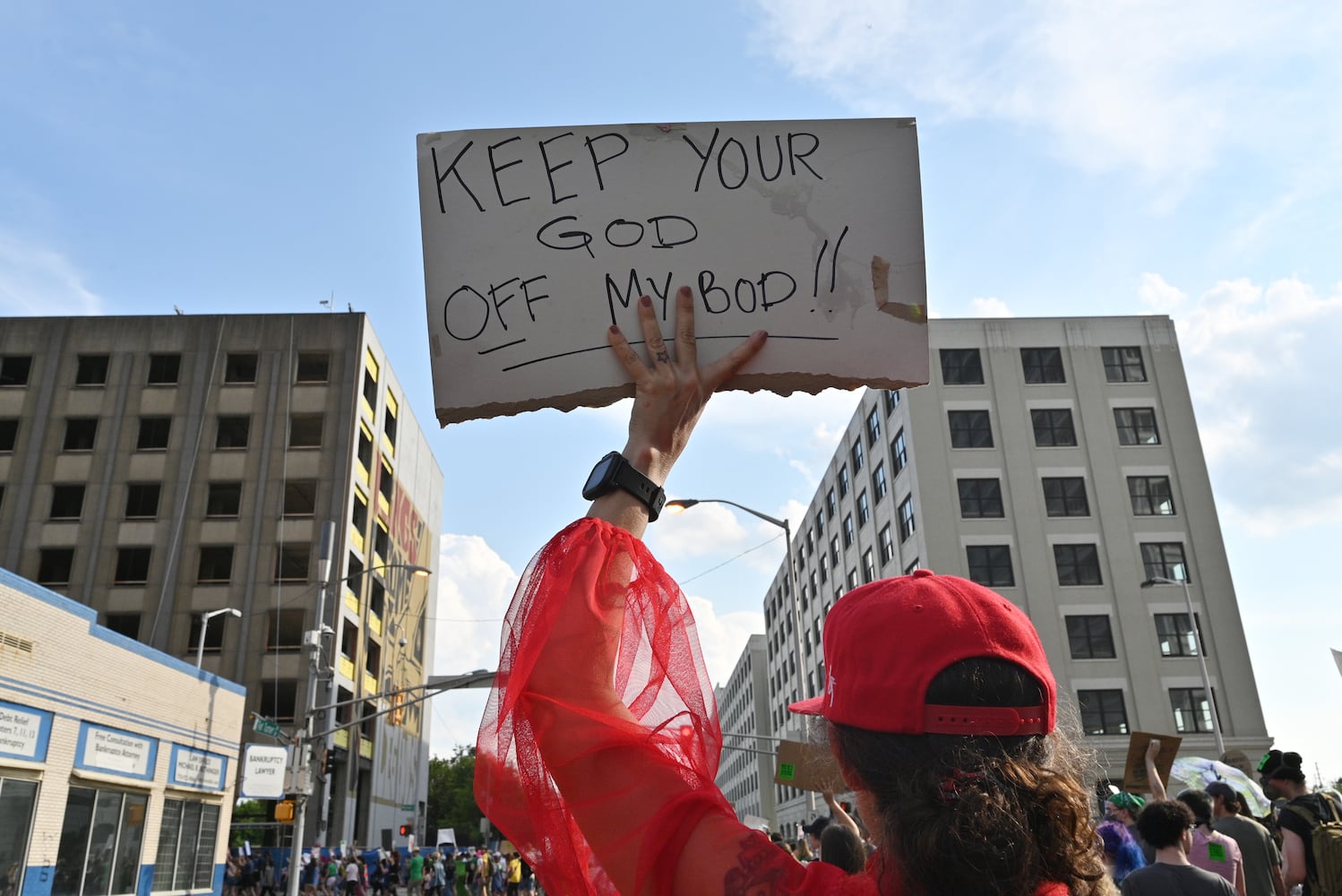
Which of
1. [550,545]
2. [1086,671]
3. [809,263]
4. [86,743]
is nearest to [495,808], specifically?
[550,545]

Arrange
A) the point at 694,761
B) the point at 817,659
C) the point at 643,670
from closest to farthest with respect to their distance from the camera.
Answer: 1. the point at 694,761
2. the point at 643,670
3. the point at 817,659

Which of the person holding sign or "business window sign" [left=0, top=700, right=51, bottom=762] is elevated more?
"business window sign" [left=0, top=700, right=51, bottom=762]

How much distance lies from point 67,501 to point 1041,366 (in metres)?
44.3

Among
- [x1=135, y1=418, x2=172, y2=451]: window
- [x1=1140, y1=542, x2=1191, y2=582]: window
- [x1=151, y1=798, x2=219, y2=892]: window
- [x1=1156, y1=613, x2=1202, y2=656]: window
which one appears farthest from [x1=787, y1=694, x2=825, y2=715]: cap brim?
[x1=135, y1=418, x2=172, y2=451]: window

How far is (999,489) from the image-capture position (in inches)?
1730

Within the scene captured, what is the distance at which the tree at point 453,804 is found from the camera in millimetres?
91250

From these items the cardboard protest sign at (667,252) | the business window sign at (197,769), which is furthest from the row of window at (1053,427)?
the cardboard protest sign at (667,252)

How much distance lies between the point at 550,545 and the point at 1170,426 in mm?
48950

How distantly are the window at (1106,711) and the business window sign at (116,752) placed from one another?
33690 millimetres

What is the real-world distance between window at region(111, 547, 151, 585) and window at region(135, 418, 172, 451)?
4.65 m

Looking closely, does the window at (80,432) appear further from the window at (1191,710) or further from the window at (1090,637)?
the window at (1191,710)

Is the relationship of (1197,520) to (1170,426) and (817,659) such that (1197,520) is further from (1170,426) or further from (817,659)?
(817,659)

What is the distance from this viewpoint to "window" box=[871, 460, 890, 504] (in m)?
48.5

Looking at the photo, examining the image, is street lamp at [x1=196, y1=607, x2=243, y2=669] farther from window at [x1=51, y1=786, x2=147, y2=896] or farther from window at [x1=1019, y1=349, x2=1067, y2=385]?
window at [x1=1019, y1=349, x2=1067, y2=385]
